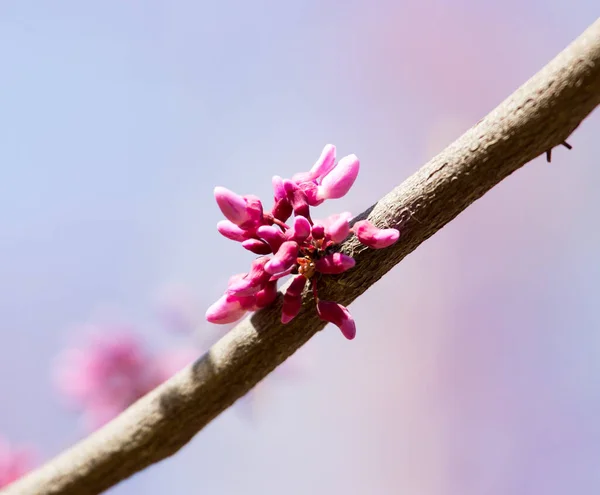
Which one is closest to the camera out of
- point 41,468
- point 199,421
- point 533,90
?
point 533,90

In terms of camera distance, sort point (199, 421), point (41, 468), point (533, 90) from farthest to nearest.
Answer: point (41, 468) < point (199, 421) < point (533, 90)

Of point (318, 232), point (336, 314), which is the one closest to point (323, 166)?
point (318, 232)

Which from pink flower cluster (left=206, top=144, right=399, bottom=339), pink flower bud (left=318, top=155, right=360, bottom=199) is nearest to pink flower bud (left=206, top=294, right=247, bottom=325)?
pink flower cluster (left=206, top=144, right=399, bottom=339)

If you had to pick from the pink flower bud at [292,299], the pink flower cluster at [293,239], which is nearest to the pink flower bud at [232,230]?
the pink flower cluster at [293,239]

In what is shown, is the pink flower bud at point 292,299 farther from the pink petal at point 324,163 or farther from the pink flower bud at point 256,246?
the pink petal at point 324,163

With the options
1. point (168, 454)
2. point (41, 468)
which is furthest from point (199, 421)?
point (41, 468)

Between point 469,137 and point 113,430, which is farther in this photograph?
point 113,430

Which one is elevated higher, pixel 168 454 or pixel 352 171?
pixel 352 171

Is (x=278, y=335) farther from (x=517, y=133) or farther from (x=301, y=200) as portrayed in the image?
(x=517, y=133)
